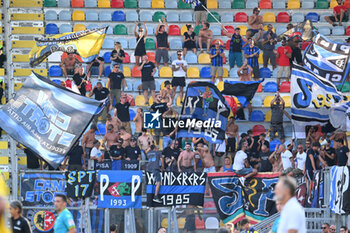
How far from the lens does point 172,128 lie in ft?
69.3

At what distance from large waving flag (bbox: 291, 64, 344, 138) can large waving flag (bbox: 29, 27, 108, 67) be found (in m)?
5.62

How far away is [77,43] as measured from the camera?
2158cm

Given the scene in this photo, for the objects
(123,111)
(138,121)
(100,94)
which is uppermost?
(100,94)

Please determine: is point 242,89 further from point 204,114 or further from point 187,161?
point 187,161

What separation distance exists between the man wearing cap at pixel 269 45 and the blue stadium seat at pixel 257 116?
215 centimetres

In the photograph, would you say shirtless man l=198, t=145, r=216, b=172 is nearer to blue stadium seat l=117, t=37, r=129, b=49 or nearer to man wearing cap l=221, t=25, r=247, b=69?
man wearing cap l=221, t=25, r=247, b=69

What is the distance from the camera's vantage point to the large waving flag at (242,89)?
22312 millimetres

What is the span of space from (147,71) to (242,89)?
312cm

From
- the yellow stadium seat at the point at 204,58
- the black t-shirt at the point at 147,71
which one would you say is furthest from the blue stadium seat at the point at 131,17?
the black t-shirt at the point at 147,71

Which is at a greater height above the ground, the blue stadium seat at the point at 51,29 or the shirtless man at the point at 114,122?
the blue stadium seat at the point at 51,29

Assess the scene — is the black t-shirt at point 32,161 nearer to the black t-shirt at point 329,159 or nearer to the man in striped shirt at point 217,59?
the black t-shirt at point 329,159

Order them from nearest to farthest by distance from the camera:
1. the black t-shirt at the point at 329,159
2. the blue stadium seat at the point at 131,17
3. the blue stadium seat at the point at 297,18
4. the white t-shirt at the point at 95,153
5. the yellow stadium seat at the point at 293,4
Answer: the black t-shirt at the point at 329,159
the white t-shirt at the point at 95,153
the blue stadium seat at the point at 131,17
the blue stadium seat at the point at 297,18
the yellow stadium seat at the point at 293,4

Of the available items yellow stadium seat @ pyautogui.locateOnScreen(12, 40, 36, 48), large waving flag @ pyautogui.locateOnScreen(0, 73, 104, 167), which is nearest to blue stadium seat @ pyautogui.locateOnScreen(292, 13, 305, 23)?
yellow stadium seat @ pyautogui.locateOnScreen(12, 40, 36, 48)

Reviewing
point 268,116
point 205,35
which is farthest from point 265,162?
point 205,35
